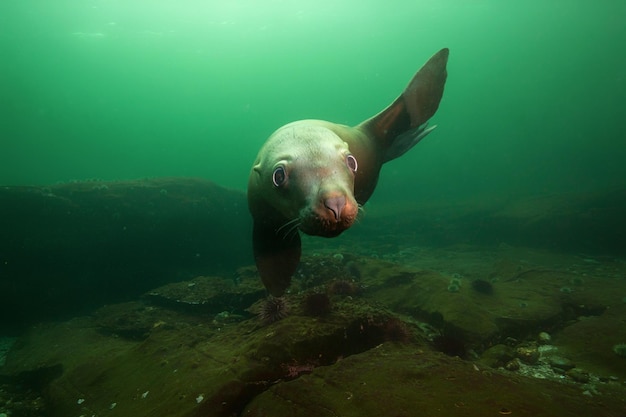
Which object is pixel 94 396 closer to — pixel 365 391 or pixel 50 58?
pixel 365 391

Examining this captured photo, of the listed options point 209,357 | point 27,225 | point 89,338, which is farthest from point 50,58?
point 209,357

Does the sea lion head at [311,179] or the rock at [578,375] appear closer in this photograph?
the sea lion head at [311,179]

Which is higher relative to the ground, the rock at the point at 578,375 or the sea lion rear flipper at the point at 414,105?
the sea lion rear flipper at the point at 414,105

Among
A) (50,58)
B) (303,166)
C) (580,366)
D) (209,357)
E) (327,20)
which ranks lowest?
(580,366)

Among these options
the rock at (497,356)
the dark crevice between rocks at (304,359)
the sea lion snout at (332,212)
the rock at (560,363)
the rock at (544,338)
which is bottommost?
the rock at (544,338)

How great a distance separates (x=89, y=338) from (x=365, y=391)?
7.09 m

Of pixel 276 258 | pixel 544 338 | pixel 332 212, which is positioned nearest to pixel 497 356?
pixel 544 338

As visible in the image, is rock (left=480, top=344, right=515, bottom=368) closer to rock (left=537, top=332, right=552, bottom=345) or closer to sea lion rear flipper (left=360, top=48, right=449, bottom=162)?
rock (left=537, top=332, right=552, bottom=345)

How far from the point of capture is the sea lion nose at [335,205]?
225cm

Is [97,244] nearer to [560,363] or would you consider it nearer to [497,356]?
[497,356]

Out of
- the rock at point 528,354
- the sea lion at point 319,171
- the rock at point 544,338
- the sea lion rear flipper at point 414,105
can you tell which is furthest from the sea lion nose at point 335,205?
the rock at point 544,338

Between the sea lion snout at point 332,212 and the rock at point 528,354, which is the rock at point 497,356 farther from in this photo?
the sea lion snout at point 332,212

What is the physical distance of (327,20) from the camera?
62812 millimetres

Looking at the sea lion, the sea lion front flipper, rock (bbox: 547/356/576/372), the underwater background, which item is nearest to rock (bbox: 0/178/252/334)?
the underwater background
